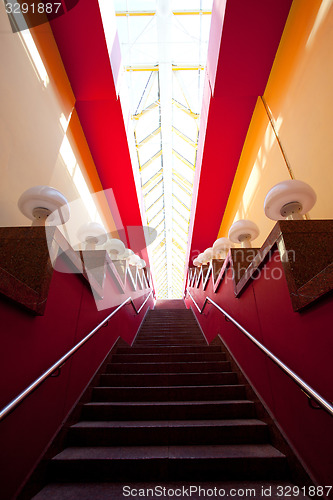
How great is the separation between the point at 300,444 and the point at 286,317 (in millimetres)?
886

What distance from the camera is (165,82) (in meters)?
7.27

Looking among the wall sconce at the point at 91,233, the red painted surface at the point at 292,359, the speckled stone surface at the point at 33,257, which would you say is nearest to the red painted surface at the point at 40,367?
the speckled stone surface at the point at 33,257

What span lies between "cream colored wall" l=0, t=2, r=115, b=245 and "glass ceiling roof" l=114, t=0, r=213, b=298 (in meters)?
2.53

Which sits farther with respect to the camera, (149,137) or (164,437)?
(149,137)

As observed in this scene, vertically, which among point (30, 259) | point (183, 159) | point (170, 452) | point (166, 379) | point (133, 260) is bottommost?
point (170, 452)

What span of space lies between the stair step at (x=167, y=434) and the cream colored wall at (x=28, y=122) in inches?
88.9

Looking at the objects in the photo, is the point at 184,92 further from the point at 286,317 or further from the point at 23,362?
the point at 23,362

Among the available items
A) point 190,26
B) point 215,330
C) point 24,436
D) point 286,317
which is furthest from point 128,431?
point 190,26

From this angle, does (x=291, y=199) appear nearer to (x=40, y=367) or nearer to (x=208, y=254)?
(x=40, y=367)

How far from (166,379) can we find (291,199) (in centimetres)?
247

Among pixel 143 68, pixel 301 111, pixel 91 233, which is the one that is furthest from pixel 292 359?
pixel 143 68

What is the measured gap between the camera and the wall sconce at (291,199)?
8.32 feet

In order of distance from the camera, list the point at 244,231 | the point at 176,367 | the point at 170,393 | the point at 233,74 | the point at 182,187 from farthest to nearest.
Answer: the point at 182,187 → the point at 233,74 → the point at 244,231 → the point at 176,367 → the point at 170,393

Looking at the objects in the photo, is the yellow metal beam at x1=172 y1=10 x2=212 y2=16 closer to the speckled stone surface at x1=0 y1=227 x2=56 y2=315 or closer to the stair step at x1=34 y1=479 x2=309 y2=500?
the speckled stone surface at x1=0 y1=227 x2=56 y2=315
